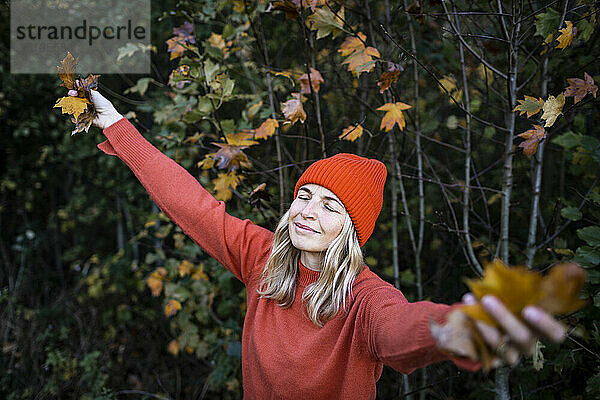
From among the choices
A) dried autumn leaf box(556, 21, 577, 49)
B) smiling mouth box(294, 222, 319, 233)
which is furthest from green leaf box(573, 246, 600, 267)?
smiling mouth box(294, 222, 319, 233)

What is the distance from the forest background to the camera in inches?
80.2

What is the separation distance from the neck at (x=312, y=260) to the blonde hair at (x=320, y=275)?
0.08ft

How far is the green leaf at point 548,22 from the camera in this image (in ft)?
5.73

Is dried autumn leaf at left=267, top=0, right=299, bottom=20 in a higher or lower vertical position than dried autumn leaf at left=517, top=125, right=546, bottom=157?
higher

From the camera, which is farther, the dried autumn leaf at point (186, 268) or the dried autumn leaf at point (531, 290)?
the dried autumn leaf at point (186, 268)

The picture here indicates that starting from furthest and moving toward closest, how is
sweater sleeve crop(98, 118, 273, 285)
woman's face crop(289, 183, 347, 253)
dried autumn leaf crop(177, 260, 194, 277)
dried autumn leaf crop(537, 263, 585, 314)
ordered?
dried autumn leaf crop(177, 260, 194, 277)
sweater sleeve crop(98, 118, 273, 285)
woman's face crop(289, 183, 347, 253)
dried autumn leaf crop(537, 263, 585, 314)

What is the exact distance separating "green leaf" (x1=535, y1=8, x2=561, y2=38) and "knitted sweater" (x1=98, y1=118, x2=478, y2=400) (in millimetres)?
1152

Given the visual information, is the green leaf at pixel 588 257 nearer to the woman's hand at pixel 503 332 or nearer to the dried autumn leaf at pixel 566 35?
the dried autumn leaf at pixel 566 35

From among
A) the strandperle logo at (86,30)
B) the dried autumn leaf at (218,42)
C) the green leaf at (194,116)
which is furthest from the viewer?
the strandperle logo at (86,30)

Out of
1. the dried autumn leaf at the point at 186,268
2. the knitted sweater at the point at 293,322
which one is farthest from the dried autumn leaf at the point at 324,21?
the dried autumn leaf at the point at 186,268

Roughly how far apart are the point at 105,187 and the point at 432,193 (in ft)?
10.6

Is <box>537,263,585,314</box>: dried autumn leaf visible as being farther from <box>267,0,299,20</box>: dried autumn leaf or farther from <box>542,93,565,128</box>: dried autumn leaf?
<box>267,0,299,20</box>: dried autumn leaf

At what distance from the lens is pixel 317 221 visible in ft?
5.07

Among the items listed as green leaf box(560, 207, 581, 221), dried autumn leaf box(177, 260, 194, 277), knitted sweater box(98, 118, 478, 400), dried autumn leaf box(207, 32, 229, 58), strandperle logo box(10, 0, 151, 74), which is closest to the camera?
knitted sweater box(98, 118, 478, 400)
